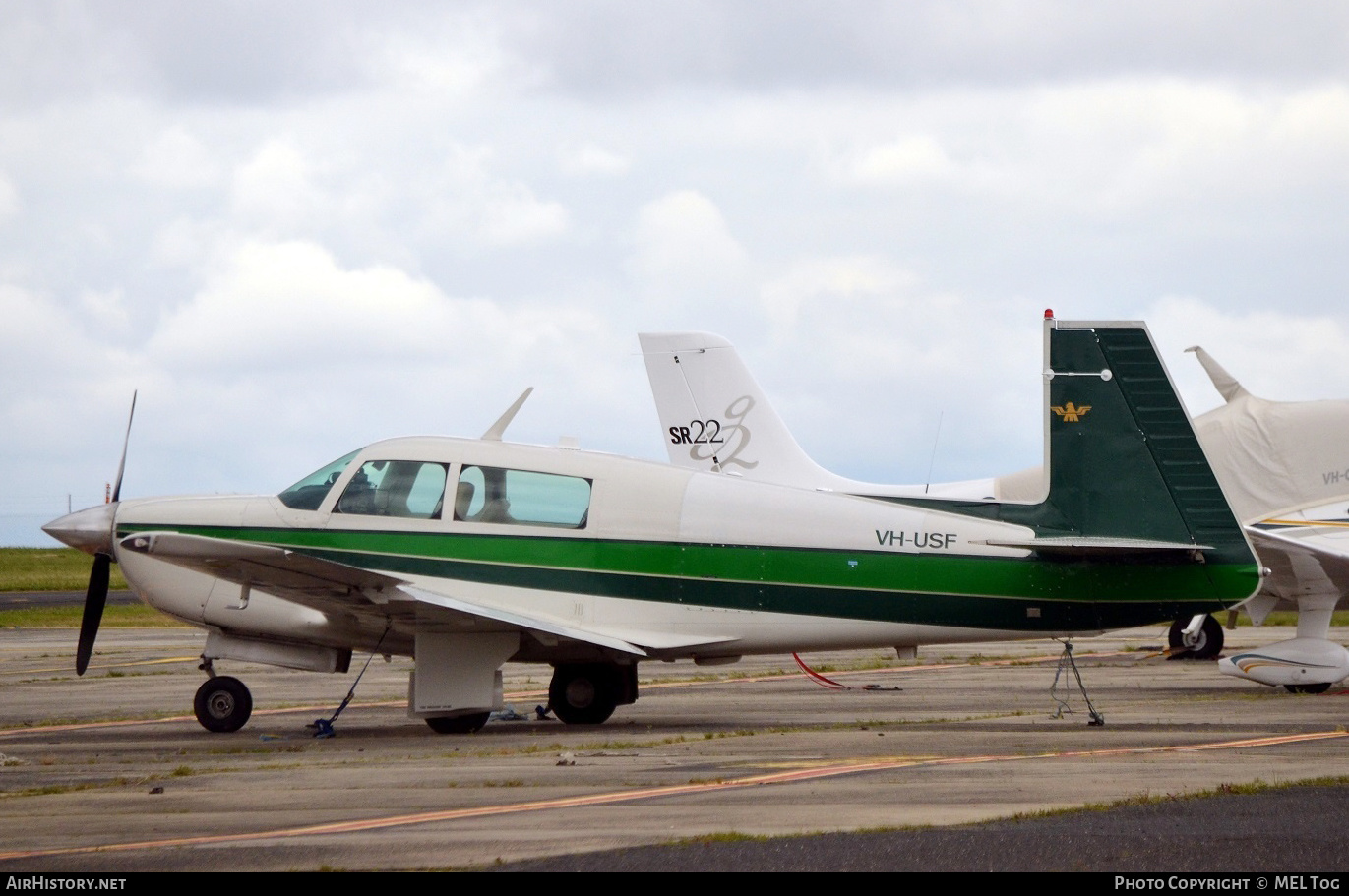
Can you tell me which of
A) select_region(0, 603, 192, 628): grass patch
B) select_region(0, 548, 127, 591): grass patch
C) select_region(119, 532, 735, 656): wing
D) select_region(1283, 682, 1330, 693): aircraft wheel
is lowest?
select_region(0, 603, 192, 628): grass patch

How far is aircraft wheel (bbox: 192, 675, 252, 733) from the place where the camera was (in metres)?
13.6

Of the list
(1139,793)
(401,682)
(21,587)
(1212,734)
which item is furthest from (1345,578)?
(21,587)

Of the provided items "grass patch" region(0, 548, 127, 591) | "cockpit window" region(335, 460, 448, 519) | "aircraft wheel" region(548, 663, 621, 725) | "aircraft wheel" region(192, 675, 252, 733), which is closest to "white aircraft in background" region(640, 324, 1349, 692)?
"aircraft wheel" region(548, 663, 621, 725)

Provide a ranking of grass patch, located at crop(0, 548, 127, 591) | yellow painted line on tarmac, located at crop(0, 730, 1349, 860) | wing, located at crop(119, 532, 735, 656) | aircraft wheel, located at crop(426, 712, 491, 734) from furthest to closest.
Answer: grass patch, located at crop(0, 548, 127, 591)
aircraft wheel, located at crop(426, 712, 491, 734)
wing, located at crop(119, 532, 735, 656)
yellow painted line on tarmac, located at crop(0, 730, 1349, 860)

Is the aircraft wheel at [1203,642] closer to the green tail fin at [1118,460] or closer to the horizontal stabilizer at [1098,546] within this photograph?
the green tail fin at [1118,460]

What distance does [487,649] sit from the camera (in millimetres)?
12891

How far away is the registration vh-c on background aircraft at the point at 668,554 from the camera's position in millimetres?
12359

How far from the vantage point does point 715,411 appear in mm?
22672

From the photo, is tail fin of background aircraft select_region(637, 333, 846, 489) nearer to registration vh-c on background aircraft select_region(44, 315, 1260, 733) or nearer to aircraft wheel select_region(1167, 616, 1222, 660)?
aircraft wheel select_region(1167, 616, 1222, 660)

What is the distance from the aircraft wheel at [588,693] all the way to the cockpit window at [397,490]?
6.81 feet

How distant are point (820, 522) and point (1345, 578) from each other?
24.4ft

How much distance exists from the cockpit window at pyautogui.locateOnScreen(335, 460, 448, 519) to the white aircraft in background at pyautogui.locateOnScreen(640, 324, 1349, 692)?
4401 mm

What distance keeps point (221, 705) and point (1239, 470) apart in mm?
13660

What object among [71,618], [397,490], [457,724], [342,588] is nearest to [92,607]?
[342,588]
